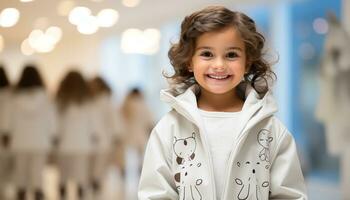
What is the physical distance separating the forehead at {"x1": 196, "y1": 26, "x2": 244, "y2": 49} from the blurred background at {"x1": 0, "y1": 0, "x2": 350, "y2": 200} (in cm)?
136

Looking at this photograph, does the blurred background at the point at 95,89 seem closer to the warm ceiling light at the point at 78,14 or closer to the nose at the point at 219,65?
the warm ceiling light at the point at 78,14

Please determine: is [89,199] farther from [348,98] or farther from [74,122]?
[348,98]

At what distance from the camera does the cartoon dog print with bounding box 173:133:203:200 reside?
1.00m

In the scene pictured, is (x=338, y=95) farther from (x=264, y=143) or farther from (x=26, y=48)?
(x=264, y=143)

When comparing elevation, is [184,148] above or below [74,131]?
below

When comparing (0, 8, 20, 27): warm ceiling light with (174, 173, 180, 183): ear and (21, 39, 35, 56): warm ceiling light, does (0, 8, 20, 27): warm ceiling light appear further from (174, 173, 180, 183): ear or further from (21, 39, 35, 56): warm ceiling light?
A: (174, 173, 180, 183): ear

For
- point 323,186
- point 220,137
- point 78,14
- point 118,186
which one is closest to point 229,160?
point 220,137

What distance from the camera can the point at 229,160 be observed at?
1.00m

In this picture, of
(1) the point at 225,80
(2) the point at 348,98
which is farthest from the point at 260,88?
(2) the point at 348,98

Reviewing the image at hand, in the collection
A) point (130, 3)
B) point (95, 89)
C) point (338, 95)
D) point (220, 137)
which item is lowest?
point (220, 137)

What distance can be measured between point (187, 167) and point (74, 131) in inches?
86.2

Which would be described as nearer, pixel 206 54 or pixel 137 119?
pixel 206 54

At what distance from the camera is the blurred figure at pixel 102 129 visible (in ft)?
10.7

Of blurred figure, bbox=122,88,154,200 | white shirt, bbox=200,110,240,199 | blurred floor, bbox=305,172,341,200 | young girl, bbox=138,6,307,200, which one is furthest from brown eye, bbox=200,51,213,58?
blurred floor, bbox=305,172,341,200
